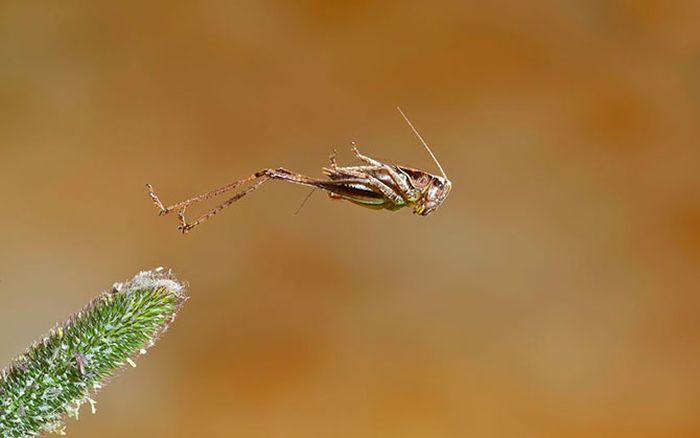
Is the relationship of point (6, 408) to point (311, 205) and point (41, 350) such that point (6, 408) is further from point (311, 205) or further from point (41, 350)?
point (311, 205)

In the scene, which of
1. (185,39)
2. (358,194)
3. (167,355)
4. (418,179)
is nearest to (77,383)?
(358,194)

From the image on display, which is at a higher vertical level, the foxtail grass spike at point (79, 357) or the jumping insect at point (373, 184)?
the jumping insect at point (373, 184)

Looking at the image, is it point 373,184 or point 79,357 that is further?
point 373,184

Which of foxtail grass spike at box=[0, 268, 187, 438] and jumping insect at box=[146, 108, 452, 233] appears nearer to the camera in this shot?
foxtail grass spike at box=[0, 268, 187, 438]

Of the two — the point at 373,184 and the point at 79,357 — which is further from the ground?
the point at 373,184

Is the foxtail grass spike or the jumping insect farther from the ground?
the jumping insect

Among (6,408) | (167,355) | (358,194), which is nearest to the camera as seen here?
A: (6,408)

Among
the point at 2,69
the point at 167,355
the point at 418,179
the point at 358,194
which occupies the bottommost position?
the point at 358,194

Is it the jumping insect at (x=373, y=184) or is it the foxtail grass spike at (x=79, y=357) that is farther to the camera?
the jumping insect at (x=373, y=184)
